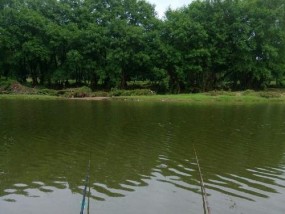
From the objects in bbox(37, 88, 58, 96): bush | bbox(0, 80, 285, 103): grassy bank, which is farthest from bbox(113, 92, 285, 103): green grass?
bbox(37, 88, 58, 96): bush

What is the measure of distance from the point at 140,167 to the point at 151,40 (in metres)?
49.8

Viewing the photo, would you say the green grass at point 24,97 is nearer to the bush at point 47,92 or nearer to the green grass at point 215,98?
the bush at point 47,92

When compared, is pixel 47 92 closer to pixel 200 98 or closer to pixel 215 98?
pixel 200 98

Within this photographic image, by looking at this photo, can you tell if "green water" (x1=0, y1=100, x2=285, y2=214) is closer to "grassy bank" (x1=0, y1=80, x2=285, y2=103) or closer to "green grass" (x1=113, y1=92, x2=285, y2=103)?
"green grass" (x1=113, y1=92, x2=285, y2=103)

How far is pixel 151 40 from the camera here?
62.7 meters

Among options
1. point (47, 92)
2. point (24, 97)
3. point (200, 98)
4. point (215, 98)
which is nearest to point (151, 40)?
point (200, 98)

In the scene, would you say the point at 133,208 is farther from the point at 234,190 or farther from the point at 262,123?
the point at 262,123

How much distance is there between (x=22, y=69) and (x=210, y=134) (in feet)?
179

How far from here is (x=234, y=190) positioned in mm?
11859

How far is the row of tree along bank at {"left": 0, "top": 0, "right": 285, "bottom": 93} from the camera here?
59.9 meters

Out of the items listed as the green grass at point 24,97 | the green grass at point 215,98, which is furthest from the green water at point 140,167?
the green grass at point 24,97

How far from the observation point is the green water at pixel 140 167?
1070 cm

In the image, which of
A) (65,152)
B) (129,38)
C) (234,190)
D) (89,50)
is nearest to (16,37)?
(89,50)

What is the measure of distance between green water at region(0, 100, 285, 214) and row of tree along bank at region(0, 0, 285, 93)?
34839 mm
